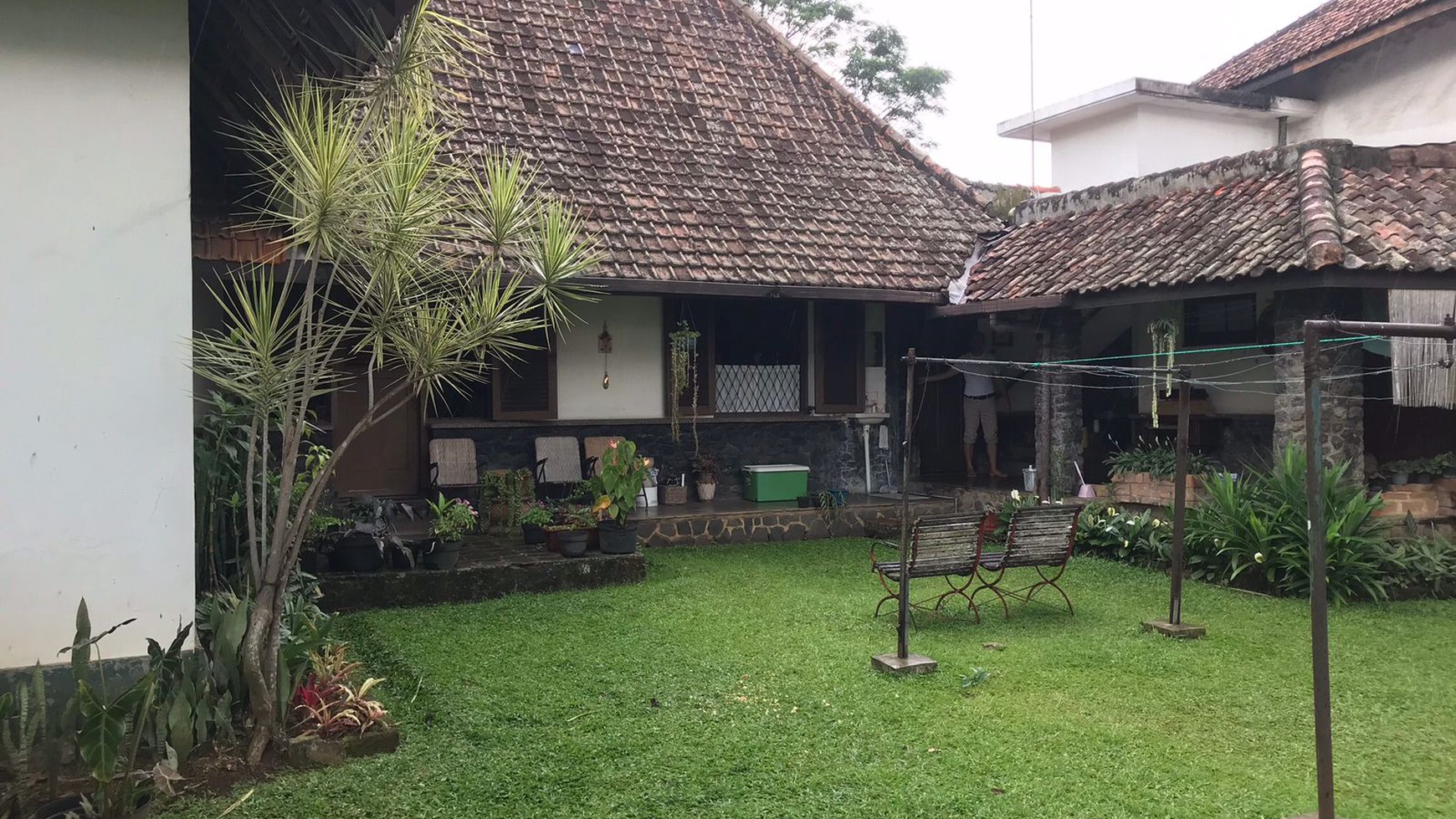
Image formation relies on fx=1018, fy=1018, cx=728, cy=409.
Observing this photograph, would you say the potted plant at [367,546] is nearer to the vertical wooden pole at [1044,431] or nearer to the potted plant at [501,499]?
the potted plant at [501,499]

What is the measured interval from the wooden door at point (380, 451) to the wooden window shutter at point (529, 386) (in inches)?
37.1

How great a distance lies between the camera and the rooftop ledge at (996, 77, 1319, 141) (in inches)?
526

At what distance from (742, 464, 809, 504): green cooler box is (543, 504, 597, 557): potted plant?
9.19 feet

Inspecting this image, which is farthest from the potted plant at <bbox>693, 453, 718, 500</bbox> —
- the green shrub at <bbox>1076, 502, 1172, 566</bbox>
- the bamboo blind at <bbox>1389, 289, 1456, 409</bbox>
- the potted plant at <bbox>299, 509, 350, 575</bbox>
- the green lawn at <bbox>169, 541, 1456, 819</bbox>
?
the bamboo blind at <bbox>1389, 289, 1456, 409</bbox>

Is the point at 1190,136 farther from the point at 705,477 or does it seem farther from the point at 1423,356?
the point at 705,477

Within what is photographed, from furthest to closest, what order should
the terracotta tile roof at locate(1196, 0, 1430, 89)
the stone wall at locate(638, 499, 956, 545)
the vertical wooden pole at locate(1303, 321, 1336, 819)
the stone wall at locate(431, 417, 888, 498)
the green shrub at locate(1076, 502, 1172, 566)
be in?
the terracotta tile roof at locate(1196, 0, 1430, 89), the stone wall at locate(431, 417, 888, 498), the stone wall at locate(638, 499, 956, 545), the green shrub at locate(1076, 502, 1172, 566), the vertical wooden pole at locate(1303, 321, 1336, 819)

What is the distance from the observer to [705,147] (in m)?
12.2

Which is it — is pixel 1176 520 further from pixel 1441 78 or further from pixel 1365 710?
pixel 1441 78

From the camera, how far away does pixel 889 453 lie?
13.0 meters

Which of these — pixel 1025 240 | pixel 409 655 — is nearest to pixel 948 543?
pixel 409 655

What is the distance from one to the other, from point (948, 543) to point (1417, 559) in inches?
163

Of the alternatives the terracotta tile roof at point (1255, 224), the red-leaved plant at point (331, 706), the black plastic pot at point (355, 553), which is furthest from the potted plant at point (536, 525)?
the terracotta tile roof at point (1255, 224)

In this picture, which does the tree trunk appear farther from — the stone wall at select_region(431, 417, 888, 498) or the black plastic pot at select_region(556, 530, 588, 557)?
the stone wall at select_region(431, 417, 888, 498)

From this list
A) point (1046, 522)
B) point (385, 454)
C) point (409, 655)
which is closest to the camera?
point (409, 655)
